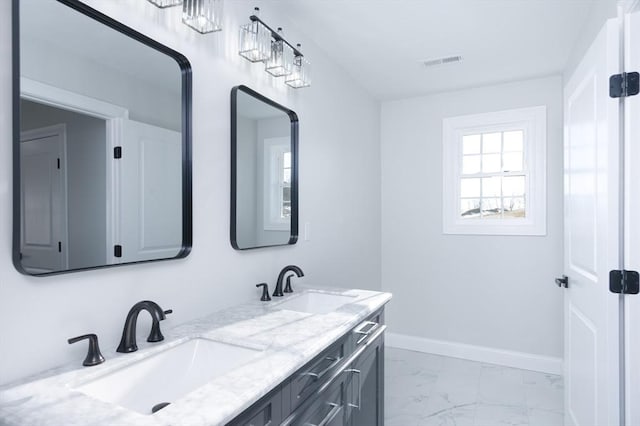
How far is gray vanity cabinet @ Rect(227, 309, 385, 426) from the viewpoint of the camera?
1100 mm

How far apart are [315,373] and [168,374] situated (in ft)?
1.56

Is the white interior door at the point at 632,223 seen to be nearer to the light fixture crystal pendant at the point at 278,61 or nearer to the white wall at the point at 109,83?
the light fixture crystal pendant at the point at 278,61

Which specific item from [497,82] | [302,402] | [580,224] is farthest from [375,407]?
[497,82]

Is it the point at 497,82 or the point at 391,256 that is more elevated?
the point at 497,82

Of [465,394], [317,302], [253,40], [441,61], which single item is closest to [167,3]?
[253,40]

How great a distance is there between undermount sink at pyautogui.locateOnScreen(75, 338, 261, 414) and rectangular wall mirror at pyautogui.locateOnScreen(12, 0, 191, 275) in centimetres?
34

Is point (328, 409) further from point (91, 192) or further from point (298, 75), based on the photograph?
point (298, 75)

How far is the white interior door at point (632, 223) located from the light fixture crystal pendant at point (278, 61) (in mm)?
1479

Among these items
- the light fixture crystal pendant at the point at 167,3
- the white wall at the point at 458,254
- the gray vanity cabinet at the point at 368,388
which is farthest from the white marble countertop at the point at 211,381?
the white wall at the point at 458,254

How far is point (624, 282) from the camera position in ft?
4.92

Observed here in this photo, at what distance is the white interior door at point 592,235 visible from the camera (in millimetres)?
1544

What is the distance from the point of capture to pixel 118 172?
4.29 feet

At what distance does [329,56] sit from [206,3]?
151cm

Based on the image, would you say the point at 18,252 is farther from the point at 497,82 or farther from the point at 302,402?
the point at 497,82
